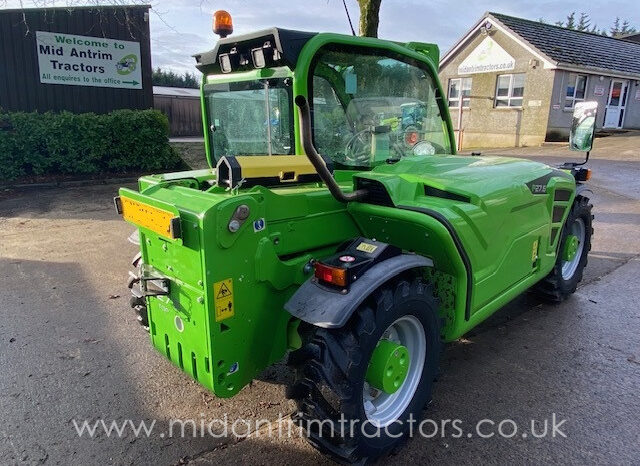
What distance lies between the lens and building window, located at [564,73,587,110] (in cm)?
1842

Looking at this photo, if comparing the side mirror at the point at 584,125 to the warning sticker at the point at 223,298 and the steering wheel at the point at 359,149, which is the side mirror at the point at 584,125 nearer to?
the steering wheel at the point at 359,149

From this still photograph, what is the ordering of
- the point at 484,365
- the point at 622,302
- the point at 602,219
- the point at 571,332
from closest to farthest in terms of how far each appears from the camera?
the point at 484,365
the point at 571,332
the point at 622,302
the point at 602,219

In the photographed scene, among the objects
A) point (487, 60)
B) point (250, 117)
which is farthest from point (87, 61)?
point (487, 60)

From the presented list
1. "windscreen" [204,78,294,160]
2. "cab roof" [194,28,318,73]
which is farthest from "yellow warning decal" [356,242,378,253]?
"cab roof" [194,28,318,73]

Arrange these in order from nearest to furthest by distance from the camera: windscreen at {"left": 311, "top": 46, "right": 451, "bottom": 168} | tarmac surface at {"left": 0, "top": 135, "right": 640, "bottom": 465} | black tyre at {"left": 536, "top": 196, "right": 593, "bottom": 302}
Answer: tarmac surface at {"left": 0, "top": 135, "right": 640, "bottom": 465}
windscreen at {"left": 311, "top": 46, "right": 451, "bottom": 168}
black tyre at {"left": 536, "top": 196, "right": 593, "bottom": 302}

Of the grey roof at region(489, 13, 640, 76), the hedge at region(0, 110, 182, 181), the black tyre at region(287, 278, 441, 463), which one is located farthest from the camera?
the grey roof at region(489, 13, 640, 76)

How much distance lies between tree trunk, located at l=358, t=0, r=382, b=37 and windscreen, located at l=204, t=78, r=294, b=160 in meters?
7.09

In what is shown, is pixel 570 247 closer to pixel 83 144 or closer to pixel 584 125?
pixel 584 125

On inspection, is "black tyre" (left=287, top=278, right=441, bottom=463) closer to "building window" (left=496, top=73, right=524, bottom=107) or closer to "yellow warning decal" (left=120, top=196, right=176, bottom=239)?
"yellow warning decal" (left=120, top=196, right=176, bottom=239)

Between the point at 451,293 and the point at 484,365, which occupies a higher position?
the point at 451,293

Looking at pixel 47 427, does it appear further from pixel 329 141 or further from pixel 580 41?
pixel 580 41

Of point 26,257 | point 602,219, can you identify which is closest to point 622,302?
point 602,219

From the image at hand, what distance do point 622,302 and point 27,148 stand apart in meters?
11.0

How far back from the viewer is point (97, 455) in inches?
96.5
